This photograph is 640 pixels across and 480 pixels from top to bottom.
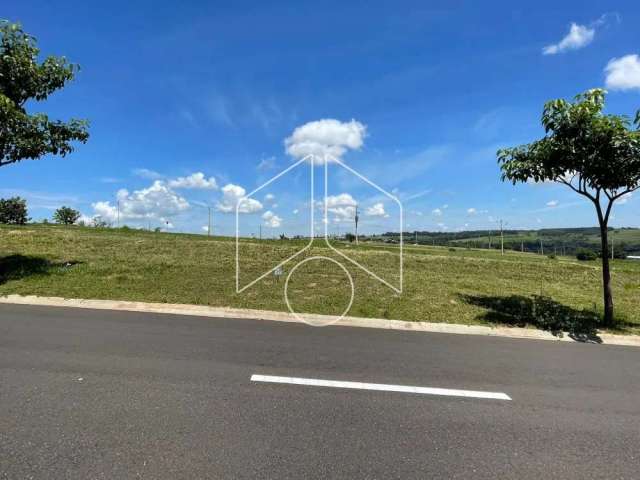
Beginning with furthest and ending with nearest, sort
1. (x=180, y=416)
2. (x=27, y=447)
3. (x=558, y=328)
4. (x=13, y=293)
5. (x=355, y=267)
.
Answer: (x=355, y=267) < (x=13, y=293) < (x=558, y=328) < (x=180, y=416) < (x=27, y=447)

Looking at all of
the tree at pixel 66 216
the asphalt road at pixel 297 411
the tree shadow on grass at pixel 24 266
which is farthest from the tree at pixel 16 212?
the asphalt road at pixel 297 411

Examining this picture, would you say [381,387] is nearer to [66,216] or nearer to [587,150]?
[587,150]

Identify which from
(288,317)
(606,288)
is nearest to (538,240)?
(606,288)

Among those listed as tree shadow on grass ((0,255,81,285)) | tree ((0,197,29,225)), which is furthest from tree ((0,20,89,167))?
tree ((0,197,29,225))

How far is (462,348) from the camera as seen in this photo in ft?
20.5

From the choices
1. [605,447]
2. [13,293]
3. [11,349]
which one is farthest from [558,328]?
[13,293]

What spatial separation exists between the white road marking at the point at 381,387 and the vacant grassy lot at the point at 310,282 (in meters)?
3.87

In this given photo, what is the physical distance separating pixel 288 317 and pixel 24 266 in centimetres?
879

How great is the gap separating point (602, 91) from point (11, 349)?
37.1 ft

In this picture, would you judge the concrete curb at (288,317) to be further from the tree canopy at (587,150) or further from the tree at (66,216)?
the tree at (66,216)

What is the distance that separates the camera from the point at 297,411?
3654 mm

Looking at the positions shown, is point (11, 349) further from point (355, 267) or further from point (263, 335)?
point (355, 267)

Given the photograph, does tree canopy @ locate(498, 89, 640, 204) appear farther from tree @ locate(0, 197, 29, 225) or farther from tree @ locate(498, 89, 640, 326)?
tree @ locate(0, 197, 29, 225)

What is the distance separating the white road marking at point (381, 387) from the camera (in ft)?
13.9
